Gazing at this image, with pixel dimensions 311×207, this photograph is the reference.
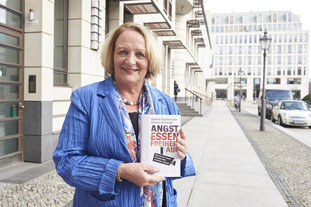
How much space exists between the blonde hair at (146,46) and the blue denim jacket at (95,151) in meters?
0.28

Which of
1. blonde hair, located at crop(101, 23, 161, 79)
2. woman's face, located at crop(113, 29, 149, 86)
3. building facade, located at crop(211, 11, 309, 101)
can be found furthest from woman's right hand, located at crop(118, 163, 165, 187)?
building facade, located at crop(211, 11, 309, 101)

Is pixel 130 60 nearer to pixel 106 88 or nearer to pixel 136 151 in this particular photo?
pixel 106 88

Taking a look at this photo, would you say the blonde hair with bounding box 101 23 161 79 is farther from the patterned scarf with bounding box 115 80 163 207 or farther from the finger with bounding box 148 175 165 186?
the finger with bounding box 148 175 165 186

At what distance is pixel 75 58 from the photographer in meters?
7.12

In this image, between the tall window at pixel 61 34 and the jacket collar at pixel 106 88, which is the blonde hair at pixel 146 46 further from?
the tall window at pixel 61 34

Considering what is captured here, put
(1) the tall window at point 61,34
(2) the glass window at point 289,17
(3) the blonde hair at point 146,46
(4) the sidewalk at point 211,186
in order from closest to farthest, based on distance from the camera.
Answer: (3) the blonde hair at point 146,46
(4) the sidewalk at point 211,186
(1) the tall window at point 61,34
(2) the glass window at point 289,17


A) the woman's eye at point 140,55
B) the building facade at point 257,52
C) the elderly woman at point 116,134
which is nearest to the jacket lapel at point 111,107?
the elderly woman at point 116,134

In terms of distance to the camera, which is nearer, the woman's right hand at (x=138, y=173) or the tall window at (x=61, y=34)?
the woman's right hand at (x=138, y=173)

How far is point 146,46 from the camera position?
1.67 m

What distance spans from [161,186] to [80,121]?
2.04 feet

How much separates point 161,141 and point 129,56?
0.56m

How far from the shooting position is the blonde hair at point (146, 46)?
1662mm

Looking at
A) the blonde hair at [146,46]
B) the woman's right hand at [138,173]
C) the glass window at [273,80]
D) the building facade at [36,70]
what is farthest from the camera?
the glass window at [273,80]

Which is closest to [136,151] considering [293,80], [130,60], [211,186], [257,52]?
[130,60]
